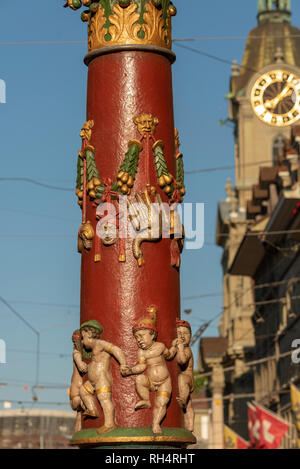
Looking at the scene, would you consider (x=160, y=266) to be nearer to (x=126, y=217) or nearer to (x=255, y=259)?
(x=126, y=217)

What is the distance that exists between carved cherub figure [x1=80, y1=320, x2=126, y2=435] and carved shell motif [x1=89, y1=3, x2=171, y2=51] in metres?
3.05

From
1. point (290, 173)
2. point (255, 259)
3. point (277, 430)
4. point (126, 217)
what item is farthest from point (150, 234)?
point (255, 259)

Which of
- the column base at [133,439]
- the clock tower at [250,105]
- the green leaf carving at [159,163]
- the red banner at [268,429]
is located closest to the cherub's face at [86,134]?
the green leaf carving at [159,163]

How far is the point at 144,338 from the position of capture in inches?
410

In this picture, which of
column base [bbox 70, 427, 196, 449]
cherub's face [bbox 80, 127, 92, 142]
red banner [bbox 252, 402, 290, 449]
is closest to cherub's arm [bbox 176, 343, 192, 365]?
column base [bbox 70, 427, 196, 449]

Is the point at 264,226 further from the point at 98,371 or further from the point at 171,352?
the point at 98,371

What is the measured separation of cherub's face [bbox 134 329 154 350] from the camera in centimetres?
1041

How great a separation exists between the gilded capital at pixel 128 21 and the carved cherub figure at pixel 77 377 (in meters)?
3.18

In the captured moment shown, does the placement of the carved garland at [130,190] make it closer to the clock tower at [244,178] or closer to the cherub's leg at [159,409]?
the cherub's leg at [159,409]

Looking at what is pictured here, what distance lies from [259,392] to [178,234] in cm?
5777

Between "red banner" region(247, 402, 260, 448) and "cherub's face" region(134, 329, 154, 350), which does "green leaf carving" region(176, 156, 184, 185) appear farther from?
"red banner" region(247, 402, 260, 448)

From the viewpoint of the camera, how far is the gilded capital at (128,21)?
11305 mm

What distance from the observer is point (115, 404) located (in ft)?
34.2

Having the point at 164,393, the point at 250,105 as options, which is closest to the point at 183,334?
the point at 164,393
